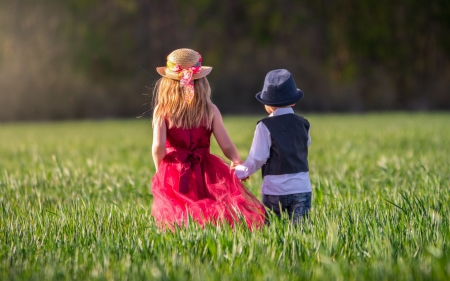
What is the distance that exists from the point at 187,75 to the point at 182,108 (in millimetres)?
212

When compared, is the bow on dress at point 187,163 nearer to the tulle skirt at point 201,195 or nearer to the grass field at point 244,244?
the tulle skirt at point 201,195

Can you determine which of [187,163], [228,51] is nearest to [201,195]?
[187,163]

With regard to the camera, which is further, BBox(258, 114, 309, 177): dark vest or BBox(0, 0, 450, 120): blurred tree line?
BBox(0, 0, 450, 120): blurred tree line

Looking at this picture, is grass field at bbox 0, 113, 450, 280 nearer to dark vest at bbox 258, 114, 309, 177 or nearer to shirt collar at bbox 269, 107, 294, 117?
dark vest at bbox 258, 114, 309, 177

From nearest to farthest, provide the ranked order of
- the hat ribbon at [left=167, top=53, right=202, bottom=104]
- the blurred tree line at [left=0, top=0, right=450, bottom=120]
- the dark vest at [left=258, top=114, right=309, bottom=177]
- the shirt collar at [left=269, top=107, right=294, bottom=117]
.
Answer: the dark vest at [left=258, top=114, right=309, bottom=177], the shirt collar at [left=269, top=107, right=294, bottom=117], the hat ribbon at [left=167, top=53, right=202, bottom=104], the blurred tree line at [left=0, top=0, right=450, bottom=120]

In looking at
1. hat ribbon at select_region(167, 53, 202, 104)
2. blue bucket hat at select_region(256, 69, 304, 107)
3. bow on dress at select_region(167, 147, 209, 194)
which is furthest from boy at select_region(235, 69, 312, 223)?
hat ribbon at select_region(167, 53, 202, 104)

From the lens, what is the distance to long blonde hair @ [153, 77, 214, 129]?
4.25 m

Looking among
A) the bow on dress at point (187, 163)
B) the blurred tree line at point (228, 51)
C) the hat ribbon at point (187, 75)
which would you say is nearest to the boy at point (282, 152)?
the bow on dress at point (187, 163)

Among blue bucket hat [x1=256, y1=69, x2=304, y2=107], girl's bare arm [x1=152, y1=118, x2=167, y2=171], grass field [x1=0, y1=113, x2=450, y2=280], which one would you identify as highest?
blue bucket hat [x1=256, y1=69, x2=304, y2=107]

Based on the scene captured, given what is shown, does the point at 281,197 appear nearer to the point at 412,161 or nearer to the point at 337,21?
the point at 412,161

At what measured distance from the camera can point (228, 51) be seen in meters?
29.9

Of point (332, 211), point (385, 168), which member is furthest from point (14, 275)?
point (385, 168)

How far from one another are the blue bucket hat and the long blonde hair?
40cm

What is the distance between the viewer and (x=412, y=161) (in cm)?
765
